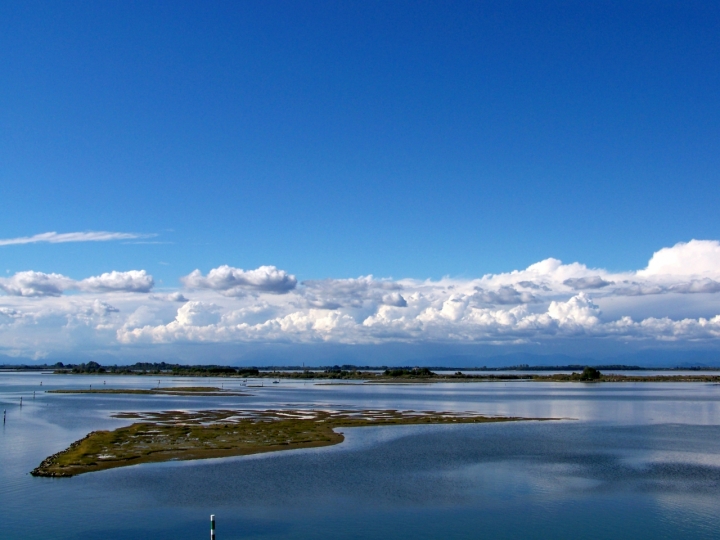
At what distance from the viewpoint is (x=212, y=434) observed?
57.7 meters

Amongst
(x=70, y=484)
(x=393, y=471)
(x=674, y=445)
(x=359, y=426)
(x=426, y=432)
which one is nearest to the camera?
(x=70, y=484)

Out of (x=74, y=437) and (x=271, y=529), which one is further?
(x=74, y=437)

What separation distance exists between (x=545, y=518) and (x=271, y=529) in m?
12.9

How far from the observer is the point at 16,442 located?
53.5m

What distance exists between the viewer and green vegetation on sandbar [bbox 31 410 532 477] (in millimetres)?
44062

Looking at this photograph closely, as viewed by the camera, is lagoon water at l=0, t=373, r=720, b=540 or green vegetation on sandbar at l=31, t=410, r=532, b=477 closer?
lagoon water at l=0, t=373, r=720, b=540

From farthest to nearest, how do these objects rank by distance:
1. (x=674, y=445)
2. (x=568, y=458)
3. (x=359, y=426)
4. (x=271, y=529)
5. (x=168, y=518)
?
(x=359, y=426) < (x=674, y=445) < (x=568, y=458) < (x=168, y=518) < (x=271, y=529)

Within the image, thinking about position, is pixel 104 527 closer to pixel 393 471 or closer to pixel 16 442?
pixel 393 471

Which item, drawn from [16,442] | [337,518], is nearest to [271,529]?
[337,518]

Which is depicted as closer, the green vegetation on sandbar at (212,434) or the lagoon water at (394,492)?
the lagoon water at (394,492)

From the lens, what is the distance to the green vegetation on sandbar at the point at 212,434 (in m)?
44.1

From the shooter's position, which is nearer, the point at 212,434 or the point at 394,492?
the point at 394,492

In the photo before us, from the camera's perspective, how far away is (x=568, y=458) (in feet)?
154

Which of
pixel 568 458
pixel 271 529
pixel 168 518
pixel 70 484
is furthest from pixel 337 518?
pixel 568 458
